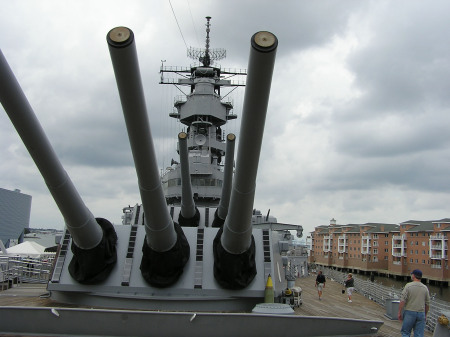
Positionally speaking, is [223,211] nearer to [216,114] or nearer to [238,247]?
[238,247]

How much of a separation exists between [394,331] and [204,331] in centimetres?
399

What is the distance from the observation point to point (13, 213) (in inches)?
2274

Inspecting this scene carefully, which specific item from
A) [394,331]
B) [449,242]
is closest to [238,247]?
[394,331]

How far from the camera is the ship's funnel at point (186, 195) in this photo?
7562mm

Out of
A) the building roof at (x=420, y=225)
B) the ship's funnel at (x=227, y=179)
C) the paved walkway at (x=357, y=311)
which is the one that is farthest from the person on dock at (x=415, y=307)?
the building roof at (x=420, y=225)

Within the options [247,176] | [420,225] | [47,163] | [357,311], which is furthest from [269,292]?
[420,225]

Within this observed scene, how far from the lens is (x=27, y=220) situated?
61.4m

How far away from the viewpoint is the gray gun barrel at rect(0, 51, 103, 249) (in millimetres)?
4027

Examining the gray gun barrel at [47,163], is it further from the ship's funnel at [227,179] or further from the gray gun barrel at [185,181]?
the ship's funnel at [227,179]

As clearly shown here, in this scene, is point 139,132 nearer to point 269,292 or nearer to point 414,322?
point 269,292

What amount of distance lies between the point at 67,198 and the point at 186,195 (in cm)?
350

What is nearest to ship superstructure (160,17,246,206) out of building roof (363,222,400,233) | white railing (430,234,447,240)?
white railing (430,234,447,240)

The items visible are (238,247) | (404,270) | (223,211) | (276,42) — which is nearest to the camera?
(276,42)

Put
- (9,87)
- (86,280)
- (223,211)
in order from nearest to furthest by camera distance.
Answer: (9,87)
(86,280)
(223,211)
